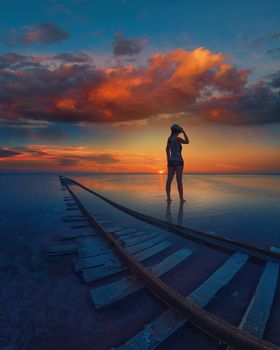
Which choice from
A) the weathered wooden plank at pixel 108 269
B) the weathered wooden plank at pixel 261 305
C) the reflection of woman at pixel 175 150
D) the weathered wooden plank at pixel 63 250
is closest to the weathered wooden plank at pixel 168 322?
the weathered wooden plank at pixel 261 305

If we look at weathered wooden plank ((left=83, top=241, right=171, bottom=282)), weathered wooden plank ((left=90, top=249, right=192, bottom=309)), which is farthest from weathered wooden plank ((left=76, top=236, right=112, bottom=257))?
weathered wooden plank ((left=90, top=249, right=192, bottom=309))

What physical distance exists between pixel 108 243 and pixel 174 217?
9.12ft

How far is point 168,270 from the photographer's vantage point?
3.07m

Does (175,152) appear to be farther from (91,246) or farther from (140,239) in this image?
(91,246)

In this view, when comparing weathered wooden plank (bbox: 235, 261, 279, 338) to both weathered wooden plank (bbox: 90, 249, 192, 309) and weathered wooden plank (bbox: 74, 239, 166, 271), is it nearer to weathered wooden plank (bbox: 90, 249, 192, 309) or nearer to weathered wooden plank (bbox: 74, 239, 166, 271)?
weathered wooden plank (bbox: 90, 249, 192, 309)

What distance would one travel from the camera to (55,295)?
2.48m

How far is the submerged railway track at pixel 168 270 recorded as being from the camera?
1749 mm

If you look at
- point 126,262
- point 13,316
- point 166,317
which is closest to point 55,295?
point 13,316

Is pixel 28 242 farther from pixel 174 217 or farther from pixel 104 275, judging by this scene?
pixel 174 217

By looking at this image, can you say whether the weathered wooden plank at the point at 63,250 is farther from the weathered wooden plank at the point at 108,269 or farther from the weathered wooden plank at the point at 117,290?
the weathered wooden plank at the point at 117,290

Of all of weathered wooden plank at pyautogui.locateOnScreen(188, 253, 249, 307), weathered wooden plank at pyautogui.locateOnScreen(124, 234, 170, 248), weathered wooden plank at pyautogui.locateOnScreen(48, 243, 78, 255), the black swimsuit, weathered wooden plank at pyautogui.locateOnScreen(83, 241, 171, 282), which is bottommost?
weathered wooden plank at pyautogui.locateOnScreen(124, 234, 170, 248)

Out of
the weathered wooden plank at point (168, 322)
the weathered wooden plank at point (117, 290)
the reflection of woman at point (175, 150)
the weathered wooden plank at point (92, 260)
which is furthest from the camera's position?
the reflection of woman at point (175, 150)

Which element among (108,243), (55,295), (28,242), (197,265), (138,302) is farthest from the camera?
(28,242)

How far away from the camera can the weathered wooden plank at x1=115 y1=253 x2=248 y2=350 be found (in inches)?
66.6
